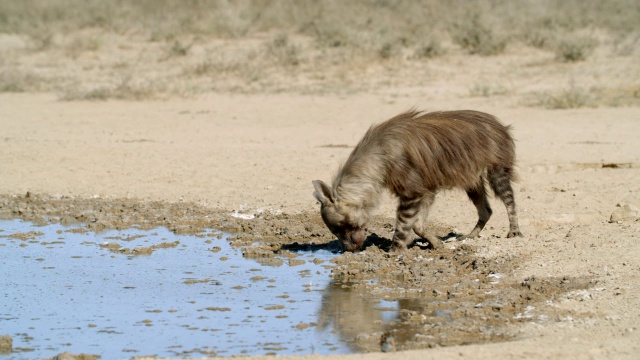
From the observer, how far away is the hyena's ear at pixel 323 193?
9242 mm

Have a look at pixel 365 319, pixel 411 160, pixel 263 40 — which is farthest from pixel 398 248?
pixel 263 40

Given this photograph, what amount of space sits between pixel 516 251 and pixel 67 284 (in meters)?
4.03

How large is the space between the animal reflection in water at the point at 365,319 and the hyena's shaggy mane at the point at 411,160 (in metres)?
1.09

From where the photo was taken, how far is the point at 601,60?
72.3ft

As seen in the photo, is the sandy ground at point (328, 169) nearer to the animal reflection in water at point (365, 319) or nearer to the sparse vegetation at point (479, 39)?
the animal reflection in water at point (365, 319)

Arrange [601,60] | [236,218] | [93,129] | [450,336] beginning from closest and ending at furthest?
[450,336] → [236,218] → [93,129] → [601,60]

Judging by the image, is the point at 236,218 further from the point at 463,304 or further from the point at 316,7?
the point at 316,7

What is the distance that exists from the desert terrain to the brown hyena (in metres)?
0.34

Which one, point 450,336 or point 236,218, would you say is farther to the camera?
point 236,218

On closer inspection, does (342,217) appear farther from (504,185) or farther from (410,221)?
(504,185)

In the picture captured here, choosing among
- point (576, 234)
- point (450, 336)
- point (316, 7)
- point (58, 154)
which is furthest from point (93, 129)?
point (316, 7)

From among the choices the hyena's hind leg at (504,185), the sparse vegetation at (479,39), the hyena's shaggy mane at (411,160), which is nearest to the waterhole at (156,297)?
the hyena's shaggy mane at (411,160)

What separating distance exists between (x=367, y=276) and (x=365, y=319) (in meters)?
1.36

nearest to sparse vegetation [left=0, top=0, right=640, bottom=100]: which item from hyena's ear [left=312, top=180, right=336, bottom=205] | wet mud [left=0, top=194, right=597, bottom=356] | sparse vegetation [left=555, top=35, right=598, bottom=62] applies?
sparse vegetation [left=555, top=35, right=598, bottom=62]
